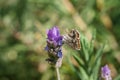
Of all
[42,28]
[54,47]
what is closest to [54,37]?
[54,47]

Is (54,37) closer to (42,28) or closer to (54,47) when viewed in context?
(54,47)

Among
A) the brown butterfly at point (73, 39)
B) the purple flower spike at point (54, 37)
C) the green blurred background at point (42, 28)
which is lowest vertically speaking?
the brown butterfly at point (73, 39)

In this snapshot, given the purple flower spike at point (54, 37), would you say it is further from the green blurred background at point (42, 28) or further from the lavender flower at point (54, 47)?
the green blurred background at point (42, 28)

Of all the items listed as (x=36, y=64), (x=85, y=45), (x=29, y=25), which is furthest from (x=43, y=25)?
(x=85, y=45)

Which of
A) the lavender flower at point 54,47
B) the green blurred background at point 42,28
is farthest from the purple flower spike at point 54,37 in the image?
the green blurred background at point 42,28

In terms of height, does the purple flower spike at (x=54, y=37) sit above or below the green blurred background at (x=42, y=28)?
below

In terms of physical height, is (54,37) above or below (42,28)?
below
